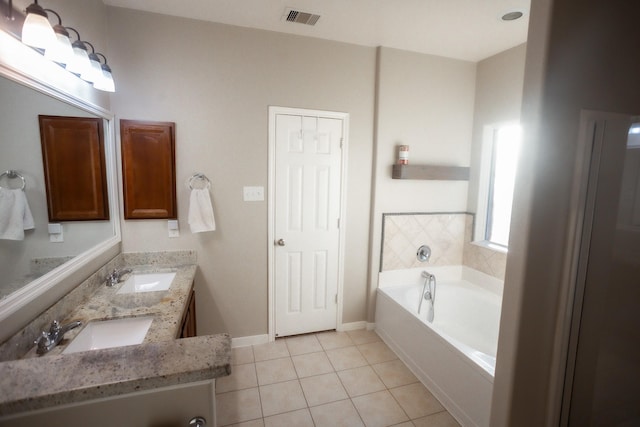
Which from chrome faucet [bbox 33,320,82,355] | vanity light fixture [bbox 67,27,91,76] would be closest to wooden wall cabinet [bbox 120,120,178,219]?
vanity light fixture [bbox 67,27,91,76]

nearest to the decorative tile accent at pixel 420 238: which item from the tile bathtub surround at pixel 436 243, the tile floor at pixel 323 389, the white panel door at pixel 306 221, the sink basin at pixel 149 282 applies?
the tile bathtub surround at pixel 436 243

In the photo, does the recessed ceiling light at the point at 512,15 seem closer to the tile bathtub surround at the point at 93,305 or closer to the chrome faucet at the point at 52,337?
the tile bathtub surround at the point at 93,305

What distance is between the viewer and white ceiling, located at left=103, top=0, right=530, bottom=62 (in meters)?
2.10

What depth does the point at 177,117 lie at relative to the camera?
239cm

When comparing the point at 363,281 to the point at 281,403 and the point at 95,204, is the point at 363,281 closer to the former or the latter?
the point at 281,403

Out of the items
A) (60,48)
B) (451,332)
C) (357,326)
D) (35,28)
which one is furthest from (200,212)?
(451,332)

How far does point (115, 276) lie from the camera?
202cm

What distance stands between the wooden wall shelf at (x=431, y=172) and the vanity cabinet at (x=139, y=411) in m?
2.47

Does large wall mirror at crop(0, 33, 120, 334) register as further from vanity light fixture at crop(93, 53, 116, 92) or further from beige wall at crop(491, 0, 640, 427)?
beige wall at crop(491, 0, 640, 427)

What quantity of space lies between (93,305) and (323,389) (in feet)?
5.32

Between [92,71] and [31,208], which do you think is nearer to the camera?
[31,208]

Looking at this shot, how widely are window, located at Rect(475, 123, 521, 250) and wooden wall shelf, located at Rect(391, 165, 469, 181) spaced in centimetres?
22

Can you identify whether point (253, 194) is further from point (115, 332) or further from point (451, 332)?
point (451, 332)

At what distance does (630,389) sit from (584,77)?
4.79ft
